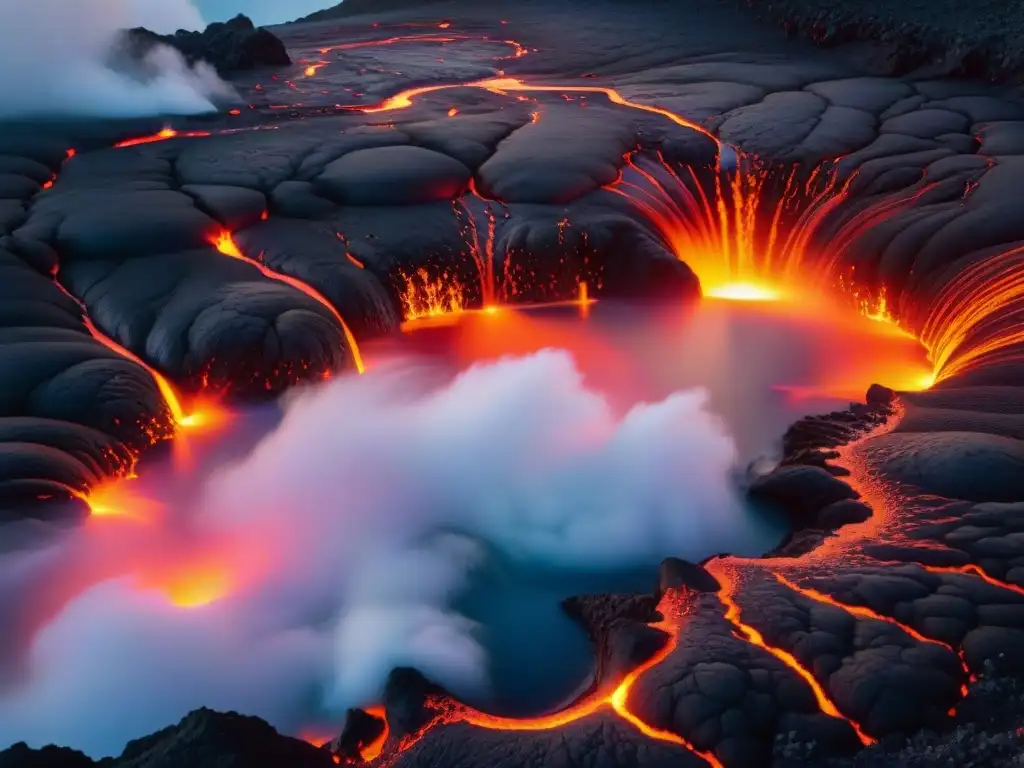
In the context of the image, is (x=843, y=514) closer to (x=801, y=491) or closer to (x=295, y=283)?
(x=801, y=491)

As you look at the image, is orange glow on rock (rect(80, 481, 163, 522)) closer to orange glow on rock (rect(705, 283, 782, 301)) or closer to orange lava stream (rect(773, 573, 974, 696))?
orange lava stream (rect(773, 573, 974, 696))

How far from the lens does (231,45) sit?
9336 millimetres

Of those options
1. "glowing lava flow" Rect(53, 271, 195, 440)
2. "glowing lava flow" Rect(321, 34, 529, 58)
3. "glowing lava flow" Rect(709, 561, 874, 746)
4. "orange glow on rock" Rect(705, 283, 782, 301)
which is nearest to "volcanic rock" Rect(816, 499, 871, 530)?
"glowing lava flow" Rect(709, 561, 874, 746)

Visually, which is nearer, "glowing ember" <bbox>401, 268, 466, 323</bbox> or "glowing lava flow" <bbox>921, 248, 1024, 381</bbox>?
"glowing lava flow" <bbox>921, 248, 1024, 381</bbox>

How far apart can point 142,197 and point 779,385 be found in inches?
152

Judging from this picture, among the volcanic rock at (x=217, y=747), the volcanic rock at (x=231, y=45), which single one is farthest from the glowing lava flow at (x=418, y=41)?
the volcanic rock at (x=217, y=747)

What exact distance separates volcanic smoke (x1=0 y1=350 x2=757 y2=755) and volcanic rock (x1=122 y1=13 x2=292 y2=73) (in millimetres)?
5747

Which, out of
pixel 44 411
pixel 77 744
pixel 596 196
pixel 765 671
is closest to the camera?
pixel 765 671

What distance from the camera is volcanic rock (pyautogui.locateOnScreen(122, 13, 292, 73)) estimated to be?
9.19 m

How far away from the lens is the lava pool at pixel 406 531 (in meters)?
2.96

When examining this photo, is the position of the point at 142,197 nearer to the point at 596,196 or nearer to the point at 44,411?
the point at 44,411

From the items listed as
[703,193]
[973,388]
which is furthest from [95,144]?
[973,388]

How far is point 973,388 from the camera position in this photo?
161 inches

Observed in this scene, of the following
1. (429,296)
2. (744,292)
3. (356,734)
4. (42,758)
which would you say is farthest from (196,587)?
(744,292)
